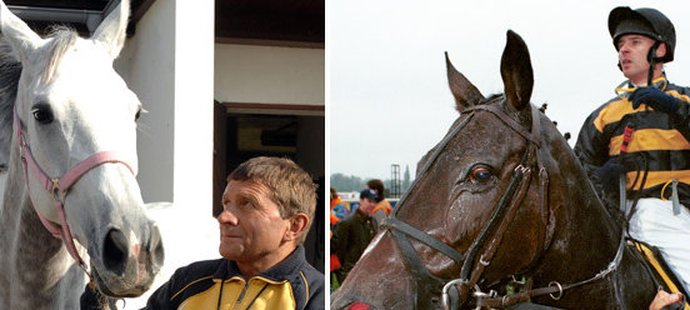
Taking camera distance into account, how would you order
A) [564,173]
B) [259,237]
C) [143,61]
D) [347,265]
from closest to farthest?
[259,237] → [564,173] → [143,61] → [347,265]

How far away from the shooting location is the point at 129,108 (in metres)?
2.38

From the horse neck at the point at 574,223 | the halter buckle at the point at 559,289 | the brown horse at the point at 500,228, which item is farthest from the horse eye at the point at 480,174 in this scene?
the halter buckle at the point at 559,289

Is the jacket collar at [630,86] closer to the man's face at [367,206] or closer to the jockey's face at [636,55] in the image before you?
the jockey's face at [636,55]

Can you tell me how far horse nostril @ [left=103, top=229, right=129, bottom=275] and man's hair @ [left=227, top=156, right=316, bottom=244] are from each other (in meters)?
0.53

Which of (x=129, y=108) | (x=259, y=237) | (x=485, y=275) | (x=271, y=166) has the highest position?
(x=129, y=108)

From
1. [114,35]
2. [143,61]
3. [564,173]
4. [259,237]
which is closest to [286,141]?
[143,61]

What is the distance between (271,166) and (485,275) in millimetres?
738

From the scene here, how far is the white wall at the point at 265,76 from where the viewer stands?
5902mm

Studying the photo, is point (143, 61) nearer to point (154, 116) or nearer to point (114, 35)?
point (154, 116)

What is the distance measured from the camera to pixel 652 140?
2648mm

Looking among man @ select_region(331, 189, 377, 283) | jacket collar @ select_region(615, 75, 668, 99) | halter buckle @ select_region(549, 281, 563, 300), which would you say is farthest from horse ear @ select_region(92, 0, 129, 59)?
man @ select_region(331, 189, 377, 283)

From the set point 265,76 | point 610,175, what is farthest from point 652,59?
point 265,76

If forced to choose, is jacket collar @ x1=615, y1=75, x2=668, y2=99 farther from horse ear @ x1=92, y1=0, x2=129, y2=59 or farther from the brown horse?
horse ear @ x1=92, y1=0, x2=129, y2=59

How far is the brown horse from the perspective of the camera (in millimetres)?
2055
